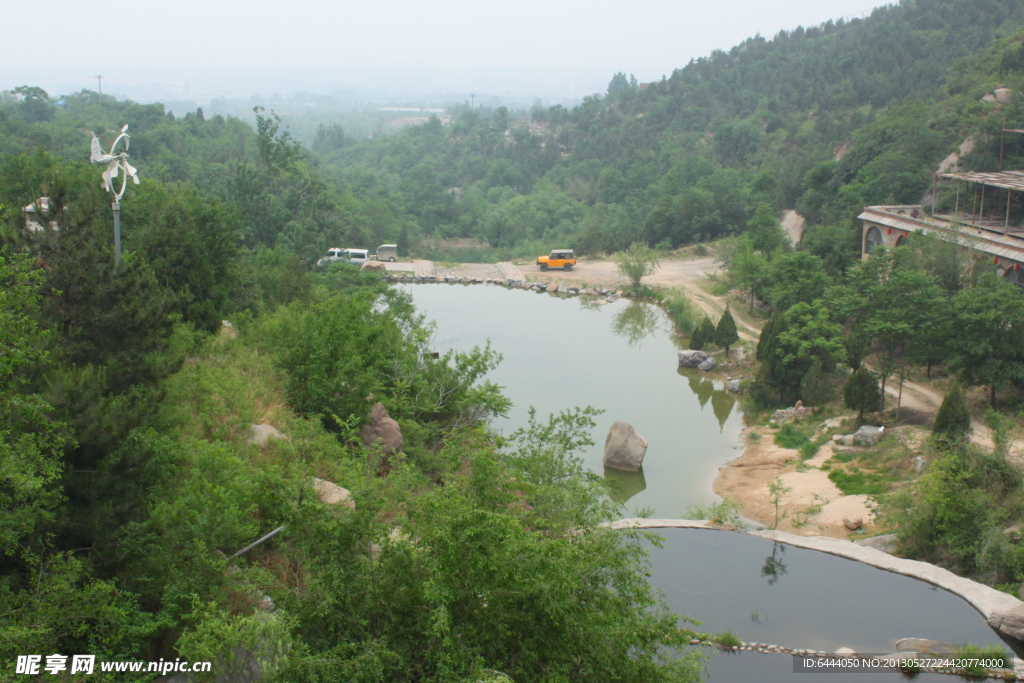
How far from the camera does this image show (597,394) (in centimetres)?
2128

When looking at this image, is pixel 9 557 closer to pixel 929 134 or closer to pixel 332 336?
pixel 332 336

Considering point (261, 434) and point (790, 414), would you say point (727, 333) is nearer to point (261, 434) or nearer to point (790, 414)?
point (790, 414)

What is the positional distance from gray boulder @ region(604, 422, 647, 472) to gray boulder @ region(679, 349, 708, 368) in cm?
739

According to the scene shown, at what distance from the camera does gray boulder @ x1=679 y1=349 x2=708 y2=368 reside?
936 inches

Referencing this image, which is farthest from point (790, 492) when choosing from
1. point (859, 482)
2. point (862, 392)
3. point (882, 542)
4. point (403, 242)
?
point (403, 242)

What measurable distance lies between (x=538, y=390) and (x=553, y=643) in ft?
50.9

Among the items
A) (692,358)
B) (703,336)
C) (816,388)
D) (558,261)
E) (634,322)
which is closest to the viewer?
(816,388)

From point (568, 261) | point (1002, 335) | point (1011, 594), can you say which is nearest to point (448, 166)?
point (568, 261)

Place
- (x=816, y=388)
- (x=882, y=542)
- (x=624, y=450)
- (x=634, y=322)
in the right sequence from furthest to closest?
(x=634, y=322) → (x=816, y=388) → (x=624, y=450) → (x=882, y=542)

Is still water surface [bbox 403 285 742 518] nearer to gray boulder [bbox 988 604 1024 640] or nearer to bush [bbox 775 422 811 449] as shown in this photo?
bush [bbox 775 422 811 449]

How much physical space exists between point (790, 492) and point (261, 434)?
31.0 feet

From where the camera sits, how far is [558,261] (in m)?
37.7

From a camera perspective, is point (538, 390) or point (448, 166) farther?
point (448, 166)

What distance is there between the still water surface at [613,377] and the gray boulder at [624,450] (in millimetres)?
241
